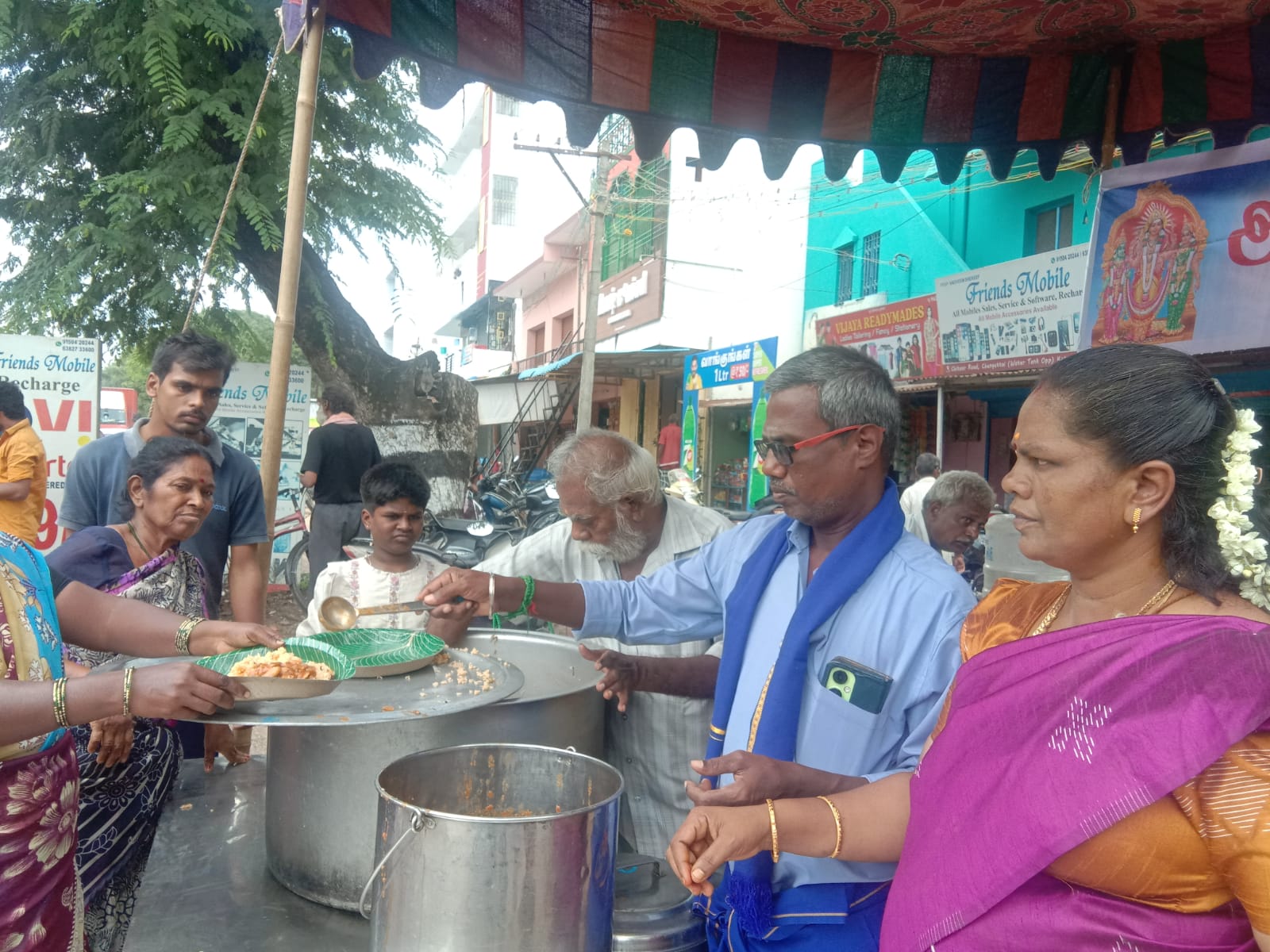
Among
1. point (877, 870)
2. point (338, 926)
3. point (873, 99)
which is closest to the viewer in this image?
point (877, 870)

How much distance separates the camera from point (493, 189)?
112 feet

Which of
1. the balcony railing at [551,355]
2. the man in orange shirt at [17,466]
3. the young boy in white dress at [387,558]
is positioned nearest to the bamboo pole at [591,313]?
the balcony railing at [551,355]

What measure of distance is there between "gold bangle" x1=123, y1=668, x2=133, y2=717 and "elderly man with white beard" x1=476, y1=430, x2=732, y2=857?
0.99 m

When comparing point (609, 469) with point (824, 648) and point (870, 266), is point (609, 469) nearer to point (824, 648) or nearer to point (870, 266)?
point (824, 648)

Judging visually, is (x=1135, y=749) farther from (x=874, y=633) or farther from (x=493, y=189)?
(x=493, y=189)

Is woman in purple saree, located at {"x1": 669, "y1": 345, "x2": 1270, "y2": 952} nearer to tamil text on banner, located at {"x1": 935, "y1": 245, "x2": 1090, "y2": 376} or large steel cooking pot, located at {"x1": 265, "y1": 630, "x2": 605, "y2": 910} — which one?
large steel cooking pot, located at {"x1": 265, "y1": 630, "x2": 605, "y2": 910}

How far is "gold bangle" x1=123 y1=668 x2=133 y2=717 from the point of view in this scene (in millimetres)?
1535

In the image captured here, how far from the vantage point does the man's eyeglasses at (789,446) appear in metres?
1.85

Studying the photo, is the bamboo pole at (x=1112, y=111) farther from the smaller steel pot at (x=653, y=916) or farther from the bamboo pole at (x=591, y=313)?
the bamboo pole at (x=591, y=313)

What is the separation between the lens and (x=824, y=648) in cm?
176

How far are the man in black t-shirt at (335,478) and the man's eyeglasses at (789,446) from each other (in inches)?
192

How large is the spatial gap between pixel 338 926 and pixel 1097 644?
5.14 feet

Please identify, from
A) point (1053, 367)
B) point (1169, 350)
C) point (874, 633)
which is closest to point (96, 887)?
point (874, 633)

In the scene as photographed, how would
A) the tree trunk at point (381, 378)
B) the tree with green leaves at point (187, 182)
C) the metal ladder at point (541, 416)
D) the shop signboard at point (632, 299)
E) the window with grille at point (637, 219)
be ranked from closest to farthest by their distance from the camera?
the tree with green leaves at point (187, 182), the tree trunk at point (381, 378), the window with grille at point (637, 219), the shop signboard at point (632, 299), the metal ladder at point (541, 416)
